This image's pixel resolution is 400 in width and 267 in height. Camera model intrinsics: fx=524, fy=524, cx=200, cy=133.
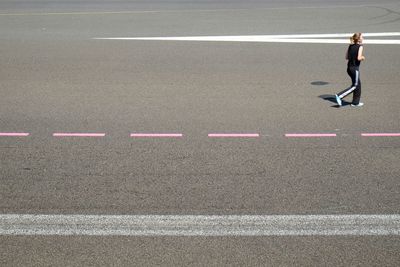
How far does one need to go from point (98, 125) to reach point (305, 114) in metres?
Answer: 4.06

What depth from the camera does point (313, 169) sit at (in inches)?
310

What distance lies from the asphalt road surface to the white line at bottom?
0.09m

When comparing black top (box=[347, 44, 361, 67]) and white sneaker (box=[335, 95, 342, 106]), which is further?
black top (box=[347, 44, 361, 67])

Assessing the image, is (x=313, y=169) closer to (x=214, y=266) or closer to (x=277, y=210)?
(x=277, y=210)

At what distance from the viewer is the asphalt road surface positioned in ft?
19.5

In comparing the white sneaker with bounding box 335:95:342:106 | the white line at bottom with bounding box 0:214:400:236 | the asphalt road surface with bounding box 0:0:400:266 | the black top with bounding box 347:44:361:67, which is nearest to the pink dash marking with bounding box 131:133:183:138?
the asphalt road surface with bounding box 0:0:400:266

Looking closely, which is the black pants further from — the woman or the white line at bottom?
the white line at bottom

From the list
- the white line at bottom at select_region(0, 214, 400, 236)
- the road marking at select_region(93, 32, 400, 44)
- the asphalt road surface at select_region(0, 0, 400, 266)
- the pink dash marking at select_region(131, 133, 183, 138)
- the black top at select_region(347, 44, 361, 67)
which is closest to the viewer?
the asphalt road surface at select_region(0, 0, 400, 266)

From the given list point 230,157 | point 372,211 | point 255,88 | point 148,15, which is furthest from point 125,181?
point 148,15

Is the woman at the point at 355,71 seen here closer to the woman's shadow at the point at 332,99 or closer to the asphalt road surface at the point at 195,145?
the woman's shadow at the point at 332,99

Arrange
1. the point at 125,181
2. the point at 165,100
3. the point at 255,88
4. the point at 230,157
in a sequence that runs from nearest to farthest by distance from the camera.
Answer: the point at 125,181 < the point at 230,157 < the point at 165,100 < the point at 255,88

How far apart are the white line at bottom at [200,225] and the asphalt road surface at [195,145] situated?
87 mm

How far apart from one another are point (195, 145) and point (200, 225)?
2648 mm

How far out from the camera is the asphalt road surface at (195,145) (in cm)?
595
